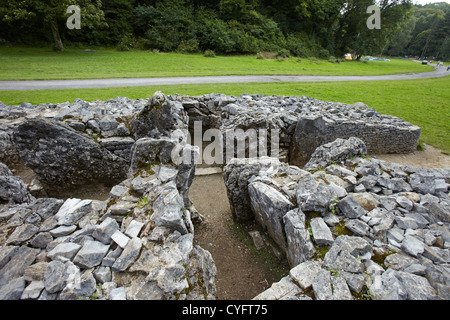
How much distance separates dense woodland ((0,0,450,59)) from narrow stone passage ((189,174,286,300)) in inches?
1004

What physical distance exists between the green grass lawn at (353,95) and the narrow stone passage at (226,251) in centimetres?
785

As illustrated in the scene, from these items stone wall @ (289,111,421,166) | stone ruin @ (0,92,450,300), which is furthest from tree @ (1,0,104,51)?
stone wall @ (289,111,421,166)

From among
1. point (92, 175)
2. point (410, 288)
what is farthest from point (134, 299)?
point (92, 175)

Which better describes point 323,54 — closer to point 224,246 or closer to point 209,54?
point 209,54

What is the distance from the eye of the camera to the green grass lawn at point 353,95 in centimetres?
1082

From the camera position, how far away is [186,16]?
1226 inches

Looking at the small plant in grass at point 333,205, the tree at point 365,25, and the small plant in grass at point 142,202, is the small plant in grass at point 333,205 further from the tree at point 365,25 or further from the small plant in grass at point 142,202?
the tree at point 365,25

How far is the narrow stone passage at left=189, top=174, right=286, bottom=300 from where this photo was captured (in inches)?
173

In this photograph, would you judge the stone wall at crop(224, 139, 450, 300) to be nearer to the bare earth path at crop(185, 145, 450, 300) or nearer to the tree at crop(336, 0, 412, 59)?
the bare earth path at crop(185, 145, 450, 300)

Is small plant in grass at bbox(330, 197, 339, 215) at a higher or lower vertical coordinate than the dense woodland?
lower
